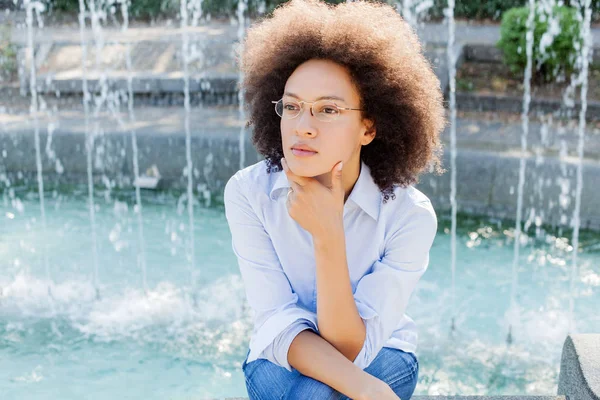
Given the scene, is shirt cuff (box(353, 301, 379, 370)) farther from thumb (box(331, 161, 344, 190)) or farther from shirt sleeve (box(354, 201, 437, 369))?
thumb (box(331, 161, 344, 190))

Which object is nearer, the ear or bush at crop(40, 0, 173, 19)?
the ear

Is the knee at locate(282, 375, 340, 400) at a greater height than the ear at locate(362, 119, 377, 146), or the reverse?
the ear at locate(362, 119, 377, 146)

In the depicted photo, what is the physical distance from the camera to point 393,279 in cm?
200

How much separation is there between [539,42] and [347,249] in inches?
288

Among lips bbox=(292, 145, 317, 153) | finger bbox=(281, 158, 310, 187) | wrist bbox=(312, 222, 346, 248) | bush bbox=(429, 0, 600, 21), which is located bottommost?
wrist bbox=(312, 222, 346, 248)

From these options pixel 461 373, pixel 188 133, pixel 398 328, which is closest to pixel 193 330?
pixel 461 373

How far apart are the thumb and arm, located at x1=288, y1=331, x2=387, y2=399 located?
0.35 metres

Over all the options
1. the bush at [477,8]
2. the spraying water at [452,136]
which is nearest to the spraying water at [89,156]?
the spraying water at [452,136]

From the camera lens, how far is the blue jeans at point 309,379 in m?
1.87

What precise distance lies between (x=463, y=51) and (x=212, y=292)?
6.28 m

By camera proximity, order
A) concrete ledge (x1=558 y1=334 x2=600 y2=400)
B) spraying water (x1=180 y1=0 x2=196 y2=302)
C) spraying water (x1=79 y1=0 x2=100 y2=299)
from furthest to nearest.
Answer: spraying water (x1=180 y1=0 x2=196 y2=302) < spraying water (x1=79 y1=0 x2=100 y2=299) < concrete ledge (x1=558 y1=334 x2=600 y2=400)

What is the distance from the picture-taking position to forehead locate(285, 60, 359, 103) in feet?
6.31

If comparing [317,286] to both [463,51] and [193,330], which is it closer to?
[193,330]

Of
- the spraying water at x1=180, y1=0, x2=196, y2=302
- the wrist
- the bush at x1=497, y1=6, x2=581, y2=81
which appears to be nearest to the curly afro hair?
the wrist
